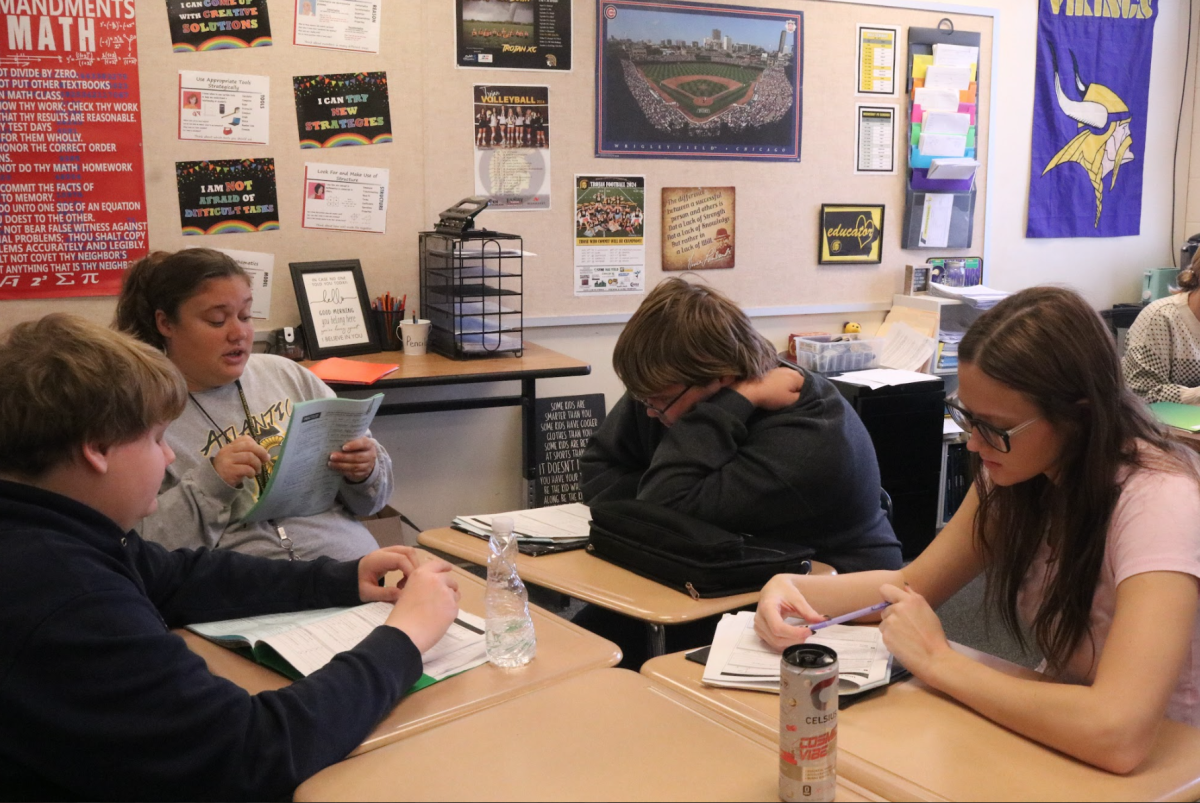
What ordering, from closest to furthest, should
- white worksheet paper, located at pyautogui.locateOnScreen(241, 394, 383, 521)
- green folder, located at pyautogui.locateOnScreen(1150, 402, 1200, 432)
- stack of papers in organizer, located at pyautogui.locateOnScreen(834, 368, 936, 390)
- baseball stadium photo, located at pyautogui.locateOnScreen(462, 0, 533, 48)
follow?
1. white worksheet paper, located at pyautogui.locateOnScreen(241, 394, 383, 521)
2. green folder, located at pyautogui.locateOnScreen(1150, 402, 1200, 432)
3. baseball stadium photo, located at pyautogui.locateOnScreen(462, 0, 533, 48)
4. stack of papers in organizer, located at pyautogui.locateOnScreen(834, 368, 936, 390)

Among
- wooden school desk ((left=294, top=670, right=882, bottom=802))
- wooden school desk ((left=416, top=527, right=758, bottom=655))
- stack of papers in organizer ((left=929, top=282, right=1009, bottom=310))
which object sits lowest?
wooden school desk ((left=416, top=527, right=758, bottom=655))

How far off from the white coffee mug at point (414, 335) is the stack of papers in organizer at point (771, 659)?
217cm

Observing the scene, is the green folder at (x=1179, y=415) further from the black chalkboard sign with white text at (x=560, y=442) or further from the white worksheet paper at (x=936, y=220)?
the black chalkboard sign with white text at (x=560, y=442)

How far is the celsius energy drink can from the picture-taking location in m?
1.06

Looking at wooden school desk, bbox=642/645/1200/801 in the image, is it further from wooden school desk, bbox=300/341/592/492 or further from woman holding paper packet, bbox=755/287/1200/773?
wooden school desk, bbox=300/341/592/492

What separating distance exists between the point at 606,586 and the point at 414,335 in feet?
6.28

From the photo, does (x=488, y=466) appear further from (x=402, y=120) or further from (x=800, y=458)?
(x=800, y=458)

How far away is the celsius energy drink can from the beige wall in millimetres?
2840

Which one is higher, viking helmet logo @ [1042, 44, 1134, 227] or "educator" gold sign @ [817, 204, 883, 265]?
viking helmet logo @ [1042, 44, 1134, 227]

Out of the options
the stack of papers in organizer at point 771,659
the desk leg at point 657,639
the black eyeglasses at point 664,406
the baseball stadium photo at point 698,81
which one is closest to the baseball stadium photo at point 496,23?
the baseball stadium photo at point 698,81

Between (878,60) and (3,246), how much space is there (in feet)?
11.0

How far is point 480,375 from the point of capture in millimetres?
3260

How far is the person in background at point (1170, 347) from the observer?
3518 millimetres

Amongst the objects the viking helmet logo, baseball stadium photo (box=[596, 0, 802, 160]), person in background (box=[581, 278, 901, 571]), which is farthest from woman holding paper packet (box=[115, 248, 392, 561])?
the viking helmet logo
